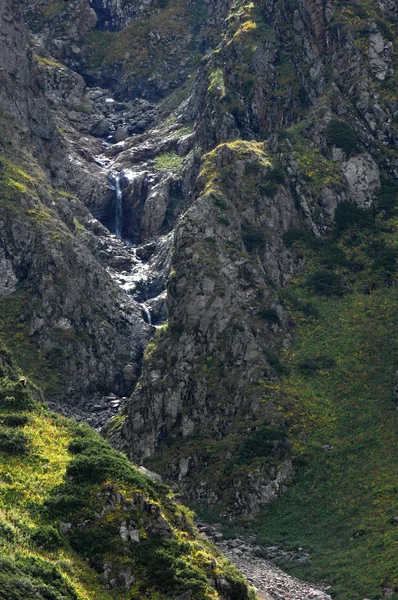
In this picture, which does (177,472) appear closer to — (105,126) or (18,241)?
(18,241)

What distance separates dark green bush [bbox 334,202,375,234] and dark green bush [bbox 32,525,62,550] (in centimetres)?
8218

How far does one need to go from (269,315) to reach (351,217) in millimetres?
21542

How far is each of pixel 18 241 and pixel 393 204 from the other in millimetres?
50792

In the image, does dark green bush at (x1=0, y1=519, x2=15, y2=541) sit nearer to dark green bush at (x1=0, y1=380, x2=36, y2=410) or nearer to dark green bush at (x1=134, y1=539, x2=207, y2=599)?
dark green bush at (x1=134, y1=539, x2=207, y2=599)

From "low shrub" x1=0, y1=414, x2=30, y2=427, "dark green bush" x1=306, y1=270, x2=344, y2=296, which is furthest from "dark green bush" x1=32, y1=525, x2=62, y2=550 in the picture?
"dark green bush" x1=306, y1=270, x2=344, y2=296

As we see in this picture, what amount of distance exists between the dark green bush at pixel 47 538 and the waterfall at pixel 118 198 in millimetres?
114731

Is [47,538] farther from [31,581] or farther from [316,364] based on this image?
[316,364]

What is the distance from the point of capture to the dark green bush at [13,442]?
65938 millimetres

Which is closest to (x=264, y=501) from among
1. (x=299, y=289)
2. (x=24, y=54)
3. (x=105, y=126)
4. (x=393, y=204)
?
(x=299, y=289)

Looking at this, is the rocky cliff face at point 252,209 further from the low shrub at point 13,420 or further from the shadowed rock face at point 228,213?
the low shrub at point 13,420

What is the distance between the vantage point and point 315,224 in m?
132

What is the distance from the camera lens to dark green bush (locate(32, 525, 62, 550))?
182 ft

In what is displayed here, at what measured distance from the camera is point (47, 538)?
5603 centimetres

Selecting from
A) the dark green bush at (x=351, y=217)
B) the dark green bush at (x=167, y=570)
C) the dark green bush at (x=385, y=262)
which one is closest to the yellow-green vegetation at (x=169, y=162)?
the dark green bush at (x=351, y=217)
